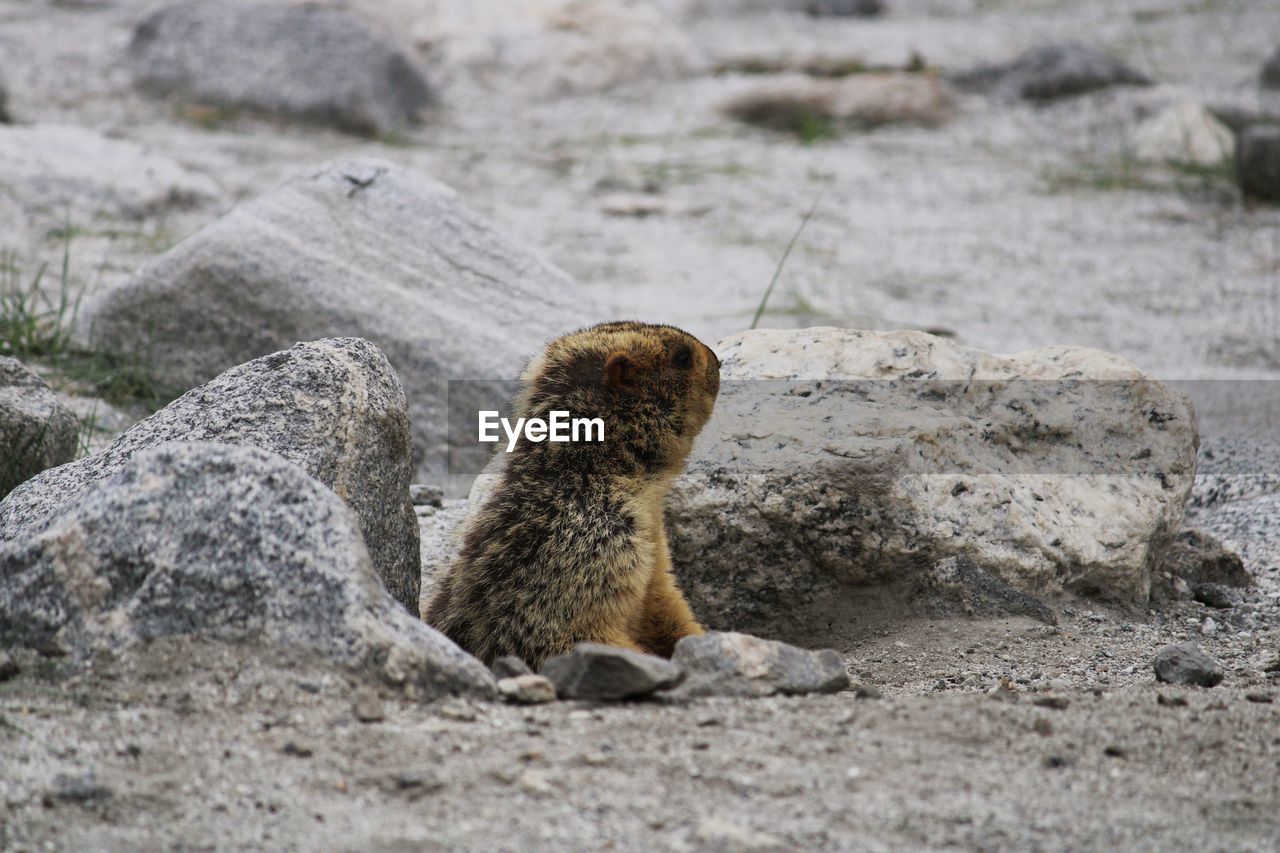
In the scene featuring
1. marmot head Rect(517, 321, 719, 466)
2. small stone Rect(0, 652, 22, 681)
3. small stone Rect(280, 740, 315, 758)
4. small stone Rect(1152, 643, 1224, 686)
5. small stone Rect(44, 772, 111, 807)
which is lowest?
small stone Rect(1152, 643, 1224, 686)

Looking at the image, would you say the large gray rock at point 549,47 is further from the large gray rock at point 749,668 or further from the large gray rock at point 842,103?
the large gray rock at point 749,668

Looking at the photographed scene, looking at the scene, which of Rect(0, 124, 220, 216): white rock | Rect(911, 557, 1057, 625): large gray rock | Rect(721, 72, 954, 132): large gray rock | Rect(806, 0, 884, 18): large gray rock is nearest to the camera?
Rect(911, 557, 1057, 625): large gray rock

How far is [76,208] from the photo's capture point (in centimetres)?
884

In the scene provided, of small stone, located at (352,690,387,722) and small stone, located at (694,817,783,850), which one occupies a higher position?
small stone, located at (352,690,387,722)

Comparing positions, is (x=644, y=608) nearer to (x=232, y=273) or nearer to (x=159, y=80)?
(x=232, y=273)

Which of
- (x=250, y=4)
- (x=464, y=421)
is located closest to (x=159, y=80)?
(x=250, y=4)

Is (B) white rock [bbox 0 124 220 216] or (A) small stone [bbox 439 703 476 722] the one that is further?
(B) white rock [bbox 0 124 220 216]

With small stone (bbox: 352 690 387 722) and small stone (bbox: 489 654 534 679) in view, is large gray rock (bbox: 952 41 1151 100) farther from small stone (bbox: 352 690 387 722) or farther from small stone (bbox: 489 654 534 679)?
small stone (bbox: 352 690 387 722)

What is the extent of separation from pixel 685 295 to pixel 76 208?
3884 millimetres

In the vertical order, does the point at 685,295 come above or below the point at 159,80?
below

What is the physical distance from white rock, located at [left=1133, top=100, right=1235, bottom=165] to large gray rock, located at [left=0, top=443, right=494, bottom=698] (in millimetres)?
9867

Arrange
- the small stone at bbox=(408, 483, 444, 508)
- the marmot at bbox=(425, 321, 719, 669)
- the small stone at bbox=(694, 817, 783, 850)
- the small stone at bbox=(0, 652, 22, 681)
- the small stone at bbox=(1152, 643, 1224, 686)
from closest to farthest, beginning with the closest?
the small stone at bbox=(694, 817, 783, 850) < the small stone at bbox=(0, 652, 22, 681) < the small stone at bbox=(1152, 643, 1224, 686) < the marmot at bbox=(425, 321, 719, 669) < the small stone at bbox=(408, 483, 444, 508)

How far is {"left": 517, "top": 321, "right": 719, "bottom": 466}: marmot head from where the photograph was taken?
4561mm

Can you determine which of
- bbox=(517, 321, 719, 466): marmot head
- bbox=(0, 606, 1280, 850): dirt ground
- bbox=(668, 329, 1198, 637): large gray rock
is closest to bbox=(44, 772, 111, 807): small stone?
bbox=(0, 606, 1280, 850): dirt ground
